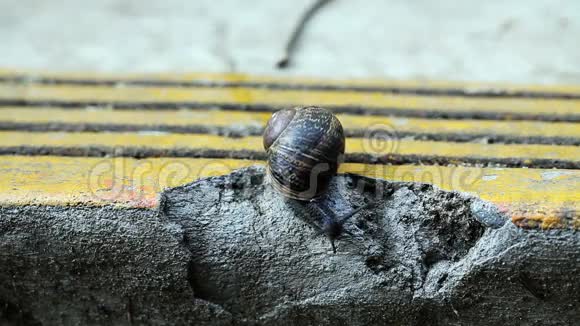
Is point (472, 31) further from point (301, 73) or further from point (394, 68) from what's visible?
point (301, 73)

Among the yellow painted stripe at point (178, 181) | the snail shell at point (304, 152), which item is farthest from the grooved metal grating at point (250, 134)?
the snail shell at point (304, 152)

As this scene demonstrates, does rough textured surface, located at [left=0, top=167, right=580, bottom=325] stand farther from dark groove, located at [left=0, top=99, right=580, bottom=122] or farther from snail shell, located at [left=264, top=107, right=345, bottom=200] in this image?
dark groove, located at [left=0, top=99, right=580, bottom=122]

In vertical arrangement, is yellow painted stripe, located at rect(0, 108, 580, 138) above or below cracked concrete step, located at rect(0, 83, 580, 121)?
below

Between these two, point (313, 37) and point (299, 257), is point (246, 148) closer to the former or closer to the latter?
point (299, 257)

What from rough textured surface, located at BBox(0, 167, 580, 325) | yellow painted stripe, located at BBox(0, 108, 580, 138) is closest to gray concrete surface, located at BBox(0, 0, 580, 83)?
yellow painted stripe, located at BBox(0, 108, 580, 138)

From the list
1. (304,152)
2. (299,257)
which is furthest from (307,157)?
(299,257)

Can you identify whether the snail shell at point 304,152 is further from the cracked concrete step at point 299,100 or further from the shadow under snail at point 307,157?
the cracked concrete step at point 299,100

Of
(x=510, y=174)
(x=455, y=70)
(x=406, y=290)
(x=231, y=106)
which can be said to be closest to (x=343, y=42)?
(x=455, y=70)
